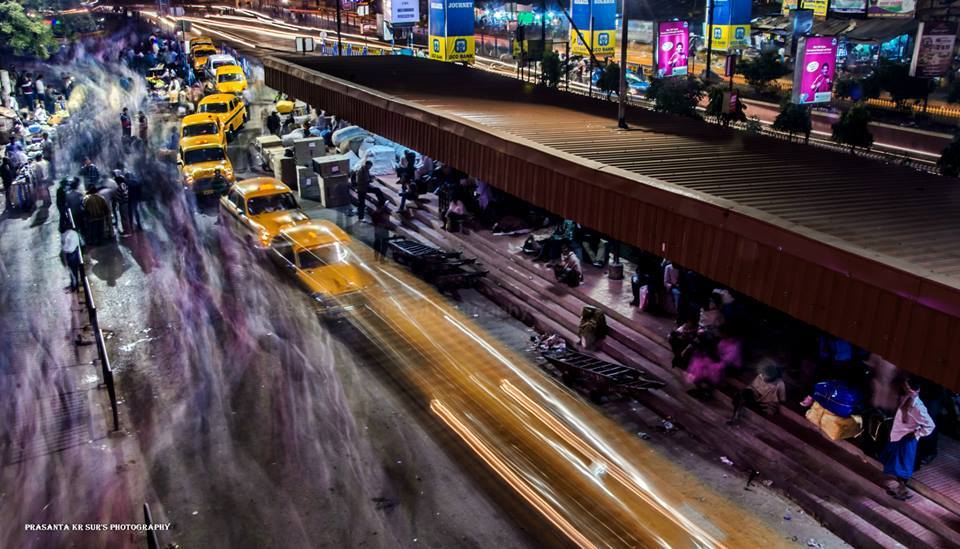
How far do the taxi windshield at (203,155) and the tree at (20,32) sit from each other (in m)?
25.0

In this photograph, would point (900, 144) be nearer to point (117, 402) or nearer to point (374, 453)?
point (374, 453)

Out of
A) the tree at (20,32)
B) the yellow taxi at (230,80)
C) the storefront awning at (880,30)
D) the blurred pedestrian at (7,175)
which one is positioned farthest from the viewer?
the tree at (20,32)

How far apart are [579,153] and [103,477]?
8.45 metres

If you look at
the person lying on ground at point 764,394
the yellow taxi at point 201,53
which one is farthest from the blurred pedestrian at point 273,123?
the person lying on ground at point 764,394

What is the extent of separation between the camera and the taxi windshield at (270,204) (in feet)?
58.7

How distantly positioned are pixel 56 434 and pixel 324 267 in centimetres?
600

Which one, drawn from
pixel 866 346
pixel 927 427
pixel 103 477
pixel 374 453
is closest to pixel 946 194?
pixel 927 427

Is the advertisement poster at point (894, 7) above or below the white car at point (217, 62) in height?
above

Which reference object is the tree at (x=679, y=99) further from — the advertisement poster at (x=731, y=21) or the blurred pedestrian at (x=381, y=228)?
the advertisement poster at (x=731, y=21)

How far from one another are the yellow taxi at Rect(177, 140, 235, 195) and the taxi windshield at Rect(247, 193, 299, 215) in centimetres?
535

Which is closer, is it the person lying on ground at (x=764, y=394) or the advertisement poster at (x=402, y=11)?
the person lying on ground at (x=764, y=394)

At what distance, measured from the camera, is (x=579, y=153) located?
41.1ft

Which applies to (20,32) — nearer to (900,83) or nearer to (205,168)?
(205,168)

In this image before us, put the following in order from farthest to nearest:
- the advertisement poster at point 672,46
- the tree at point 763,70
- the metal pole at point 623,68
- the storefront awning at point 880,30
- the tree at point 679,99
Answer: the storefront awning at point 880,30 < the tree at point 763,70 < the advertisement poster at point 672,46 < the tree at point 679,99 < the metal pole at point 623,68
